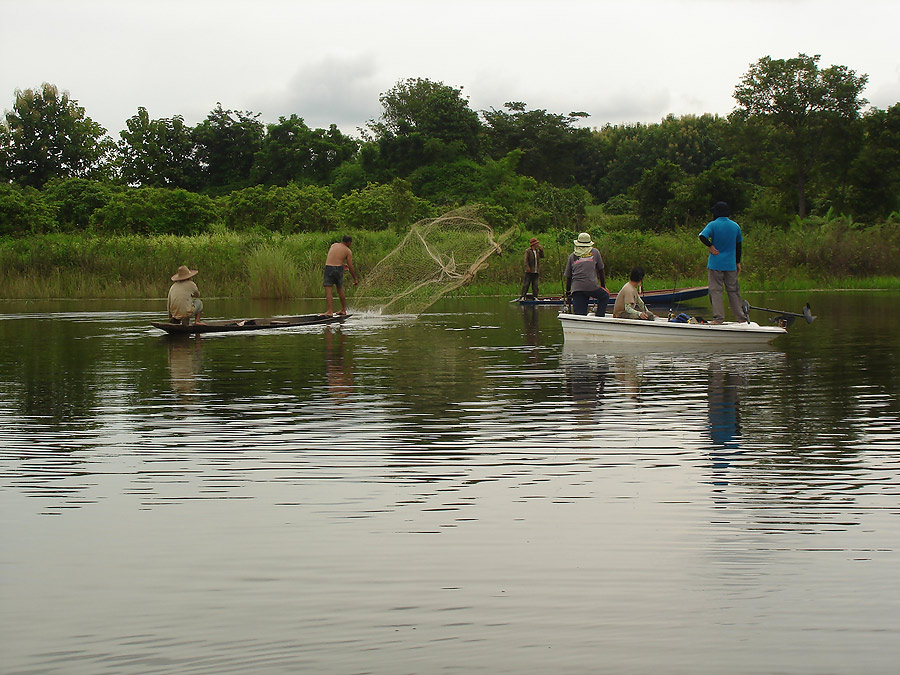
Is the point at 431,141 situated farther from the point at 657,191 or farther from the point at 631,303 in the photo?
the point at 631,303

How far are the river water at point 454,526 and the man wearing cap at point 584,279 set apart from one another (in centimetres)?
512

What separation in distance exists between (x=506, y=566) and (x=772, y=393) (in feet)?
21.9

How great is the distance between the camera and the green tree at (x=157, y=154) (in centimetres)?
6141

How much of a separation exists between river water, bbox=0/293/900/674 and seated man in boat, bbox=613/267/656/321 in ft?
12.6

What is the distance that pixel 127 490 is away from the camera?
6602 mm

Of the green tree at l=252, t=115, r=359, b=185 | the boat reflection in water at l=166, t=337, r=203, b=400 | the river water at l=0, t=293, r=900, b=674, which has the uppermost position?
the green tree at l=252, t=115, r=359, b=185

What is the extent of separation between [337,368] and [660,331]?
5.19m

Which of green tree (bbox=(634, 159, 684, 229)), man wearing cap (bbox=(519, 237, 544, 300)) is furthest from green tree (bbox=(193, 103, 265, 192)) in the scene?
man wearing cap (bbox=(519, 237, 544, 300))

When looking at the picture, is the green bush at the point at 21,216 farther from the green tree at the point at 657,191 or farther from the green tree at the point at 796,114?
the green tree at the point at 796,114

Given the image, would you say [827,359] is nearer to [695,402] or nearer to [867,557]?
[695,402]

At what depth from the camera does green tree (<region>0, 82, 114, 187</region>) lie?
6400cm

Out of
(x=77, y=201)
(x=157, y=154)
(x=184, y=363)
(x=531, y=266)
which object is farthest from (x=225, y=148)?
(x=184, y=363)

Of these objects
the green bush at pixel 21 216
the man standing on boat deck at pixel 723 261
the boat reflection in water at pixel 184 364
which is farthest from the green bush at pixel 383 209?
the man standing on boat deck at pixel 723 261

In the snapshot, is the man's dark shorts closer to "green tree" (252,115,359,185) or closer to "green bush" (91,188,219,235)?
"green bush" (91,188,219,235)
